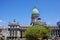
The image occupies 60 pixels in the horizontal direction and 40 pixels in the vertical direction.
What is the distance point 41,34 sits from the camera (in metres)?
68.9

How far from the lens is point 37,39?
231 ft

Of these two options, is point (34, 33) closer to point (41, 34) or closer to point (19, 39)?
point (41, 34)

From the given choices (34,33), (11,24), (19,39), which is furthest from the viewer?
(11,24)

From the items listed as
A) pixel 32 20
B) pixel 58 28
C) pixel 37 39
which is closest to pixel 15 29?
pixel 32 20

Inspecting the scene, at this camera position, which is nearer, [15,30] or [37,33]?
[37,33]

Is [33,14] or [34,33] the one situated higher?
[33,14]

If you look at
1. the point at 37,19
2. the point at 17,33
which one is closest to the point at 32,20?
the point at 37,19

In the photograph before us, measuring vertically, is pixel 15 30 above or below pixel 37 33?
above

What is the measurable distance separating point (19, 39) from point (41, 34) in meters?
37.2

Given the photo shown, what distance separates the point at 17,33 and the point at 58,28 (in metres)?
21.6

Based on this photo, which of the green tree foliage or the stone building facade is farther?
the stone building facade

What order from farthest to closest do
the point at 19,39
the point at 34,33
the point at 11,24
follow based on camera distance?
the point at 11,24 → the point at 19,39 → the point at 34,33

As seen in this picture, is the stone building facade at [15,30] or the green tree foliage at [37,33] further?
the stone building facade at [15,30]

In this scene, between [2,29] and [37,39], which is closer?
[37,39]
